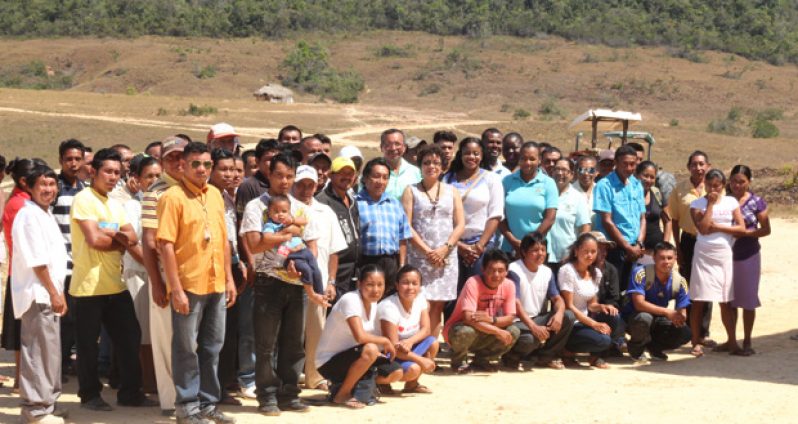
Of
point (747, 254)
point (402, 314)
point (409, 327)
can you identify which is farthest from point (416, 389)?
point (747, 254)

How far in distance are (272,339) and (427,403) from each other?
1.19 meters

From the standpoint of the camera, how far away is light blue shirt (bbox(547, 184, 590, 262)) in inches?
367

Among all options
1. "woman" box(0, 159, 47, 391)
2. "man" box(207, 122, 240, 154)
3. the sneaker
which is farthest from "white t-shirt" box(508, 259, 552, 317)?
"woman" box(0, 159, 47, 391)

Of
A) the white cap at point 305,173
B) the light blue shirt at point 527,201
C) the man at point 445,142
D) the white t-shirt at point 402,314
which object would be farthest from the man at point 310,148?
the light blue shirt at point 527,201

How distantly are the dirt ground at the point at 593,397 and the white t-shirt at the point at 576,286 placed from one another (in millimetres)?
550

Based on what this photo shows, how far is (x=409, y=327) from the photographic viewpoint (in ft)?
25.3

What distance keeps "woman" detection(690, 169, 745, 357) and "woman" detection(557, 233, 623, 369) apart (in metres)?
0.93

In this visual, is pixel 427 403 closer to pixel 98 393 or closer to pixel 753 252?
pixel 98 393

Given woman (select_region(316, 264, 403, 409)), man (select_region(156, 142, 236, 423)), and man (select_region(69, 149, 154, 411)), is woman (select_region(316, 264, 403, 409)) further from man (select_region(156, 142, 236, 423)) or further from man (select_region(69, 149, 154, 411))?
man (select_region(69, 149, 154, 411))

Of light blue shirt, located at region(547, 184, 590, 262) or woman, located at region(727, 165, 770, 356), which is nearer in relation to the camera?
light blue shirt, located at region(547, 184, 590, 262)

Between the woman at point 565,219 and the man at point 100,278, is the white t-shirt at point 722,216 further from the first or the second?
the man at point 100,278

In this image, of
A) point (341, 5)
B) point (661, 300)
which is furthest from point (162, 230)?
point (341, 5)

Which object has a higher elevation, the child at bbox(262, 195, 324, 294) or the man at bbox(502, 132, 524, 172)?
the man at bbox(502, 132, 524, 172)

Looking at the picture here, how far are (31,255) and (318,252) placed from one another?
1894 millimetres
